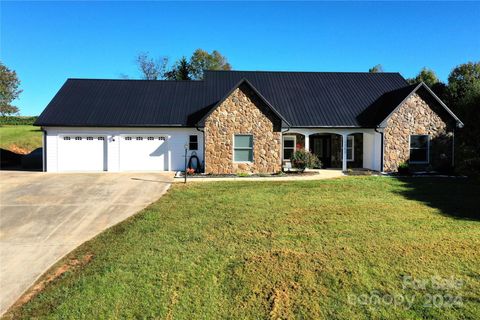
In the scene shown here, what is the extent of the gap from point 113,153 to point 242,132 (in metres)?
7.85

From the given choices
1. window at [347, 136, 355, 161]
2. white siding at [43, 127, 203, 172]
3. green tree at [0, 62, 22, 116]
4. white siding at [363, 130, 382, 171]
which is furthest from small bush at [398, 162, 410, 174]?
green tree at [0, 62, 22, 116]

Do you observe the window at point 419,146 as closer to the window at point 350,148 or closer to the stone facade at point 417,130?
the stone facade at point 417,130

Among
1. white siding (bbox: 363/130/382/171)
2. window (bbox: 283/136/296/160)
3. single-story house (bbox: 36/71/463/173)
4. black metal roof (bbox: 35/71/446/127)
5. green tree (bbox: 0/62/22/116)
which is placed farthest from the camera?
green tree (bbox: 0/62/22/116)

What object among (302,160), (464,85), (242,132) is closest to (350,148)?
(302,160)

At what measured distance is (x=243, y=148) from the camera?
18.2 metres

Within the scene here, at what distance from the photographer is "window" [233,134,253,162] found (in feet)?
59.6

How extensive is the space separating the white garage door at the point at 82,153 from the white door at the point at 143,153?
1.23 meters

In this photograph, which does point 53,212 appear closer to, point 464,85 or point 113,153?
point 113,153

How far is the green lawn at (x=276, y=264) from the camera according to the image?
5.13 meters

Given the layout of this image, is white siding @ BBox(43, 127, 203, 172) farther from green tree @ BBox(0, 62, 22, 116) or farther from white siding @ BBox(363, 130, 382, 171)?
green tree @ BBox(0, 62, 22, 116)

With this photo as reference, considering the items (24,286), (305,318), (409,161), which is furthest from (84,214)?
(409,161)

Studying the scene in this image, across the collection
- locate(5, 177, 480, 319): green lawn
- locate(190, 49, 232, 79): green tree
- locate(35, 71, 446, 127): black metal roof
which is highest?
locate(190, 49, 232, 79): green tree

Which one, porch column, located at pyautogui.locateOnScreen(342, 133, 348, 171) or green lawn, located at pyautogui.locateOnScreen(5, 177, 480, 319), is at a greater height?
→ porch column, located at pyautogui.locateOnScreen(342, 133, 348, 171)

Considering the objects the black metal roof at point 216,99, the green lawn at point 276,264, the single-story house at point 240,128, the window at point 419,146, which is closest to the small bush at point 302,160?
the single-story house at point 240,128
